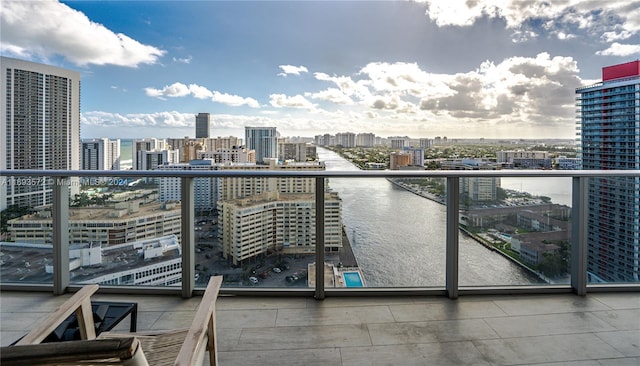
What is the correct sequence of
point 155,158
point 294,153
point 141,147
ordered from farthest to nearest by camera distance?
point 141,147 < point 294,153 < point 155,158

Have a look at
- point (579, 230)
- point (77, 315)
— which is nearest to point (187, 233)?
point (77, 315)

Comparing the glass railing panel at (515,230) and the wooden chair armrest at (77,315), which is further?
the glass railing panel at (515,230)

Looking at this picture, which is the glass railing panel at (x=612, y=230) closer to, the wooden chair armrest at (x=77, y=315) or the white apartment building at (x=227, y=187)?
the white apartment building at (x=227, y=187)

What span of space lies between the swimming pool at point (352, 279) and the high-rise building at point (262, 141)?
160 centimetres

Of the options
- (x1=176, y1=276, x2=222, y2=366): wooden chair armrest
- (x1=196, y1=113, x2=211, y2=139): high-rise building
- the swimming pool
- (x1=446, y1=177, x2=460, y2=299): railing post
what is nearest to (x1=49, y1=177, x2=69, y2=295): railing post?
(x1=176, y1=276, x2=222, y2=366): wooden chair armrest

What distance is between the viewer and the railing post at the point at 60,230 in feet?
9.48

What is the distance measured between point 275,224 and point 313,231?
332 mm

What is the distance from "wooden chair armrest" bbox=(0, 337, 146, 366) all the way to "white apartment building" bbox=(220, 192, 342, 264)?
2.20 metres

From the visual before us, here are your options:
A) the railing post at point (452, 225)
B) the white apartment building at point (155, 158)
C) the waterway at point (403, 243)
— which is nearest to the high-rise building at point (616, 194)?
the waterway at point (403, 243)

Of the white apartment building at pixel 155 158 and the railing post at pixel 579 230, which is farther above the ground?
the white apartment building at pixel 155 158

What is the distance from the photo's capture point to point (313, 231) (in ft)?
9.41

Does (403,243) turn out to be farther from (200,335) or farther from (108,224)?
(108,224)

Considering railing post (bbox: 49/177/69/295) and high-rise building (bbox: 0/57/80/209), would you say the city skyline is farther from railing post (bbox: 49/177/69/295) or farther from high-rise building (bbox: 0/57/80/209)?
railing post (bbox: 49/177/69/295)

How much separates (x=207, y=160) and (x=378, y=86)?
4.69 meters
